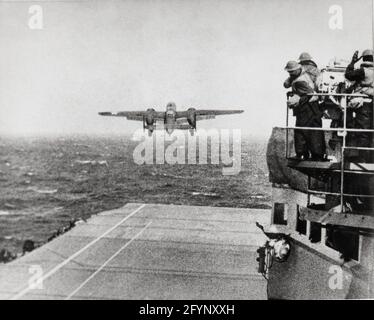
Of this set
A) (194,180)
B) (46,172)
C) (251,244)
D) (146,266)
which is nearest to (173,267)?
→ (146,266)

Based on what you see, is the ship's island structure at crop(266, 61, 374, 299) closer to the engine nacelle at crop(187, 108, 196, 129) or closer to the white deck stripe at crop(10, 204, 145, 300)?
the white deck stripe at crop(10, 204, 145, 300)

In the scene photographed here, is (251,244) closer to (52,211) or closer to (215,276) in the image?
(215,276)

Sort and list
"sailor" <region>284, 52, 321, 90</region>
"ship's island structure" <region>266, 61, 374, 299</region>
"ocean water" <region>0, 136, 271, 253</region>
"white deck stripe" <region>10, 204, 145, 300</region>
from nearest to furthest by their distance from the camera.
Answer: "ship's island structure" <region>266, 61, 374, 299</region> → "sailor" <region>284, 52, 321, 90</region> → "white deck stripe" <region>10, 204, 145, 300</region> → "ocean water" <region>0, 136, 271, 253</region>

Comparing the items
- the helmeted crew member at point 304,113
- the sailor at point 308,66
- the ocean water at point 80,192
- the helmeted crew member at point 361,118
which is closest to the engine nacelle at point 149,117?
the ocean water at point 80,192

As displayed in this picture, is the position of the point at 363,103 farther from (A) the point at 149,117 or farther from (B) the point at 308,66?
(A) the point at 149,117

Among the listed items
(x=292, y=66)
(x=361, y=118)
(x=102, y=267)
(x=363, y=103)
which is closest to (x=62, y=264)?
(x=102, y=267)

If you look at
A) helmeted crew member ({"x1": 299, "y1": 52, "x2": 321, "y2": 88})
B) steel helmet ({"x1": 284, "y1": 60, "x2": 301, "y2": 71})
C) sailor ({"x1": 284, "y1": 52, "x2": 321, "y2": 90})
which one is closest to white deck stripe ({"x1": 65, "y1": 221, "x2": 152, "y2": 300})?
sailor ({"x1": 284, "y1": 52, "x2": 321, "y2": 90})
